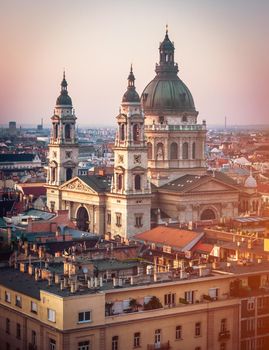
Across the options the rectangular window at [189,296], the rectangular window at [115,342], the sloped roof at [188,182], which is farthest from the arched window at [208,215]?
the rectangular window at [115,342]

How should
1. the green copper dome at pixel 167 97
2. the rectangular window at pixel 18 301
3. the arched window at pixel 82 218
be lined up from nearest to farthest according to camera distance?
the rectangular window at pixel 18 301, the arched window at pixel 82 218, the green copper dome at pixel 167 97

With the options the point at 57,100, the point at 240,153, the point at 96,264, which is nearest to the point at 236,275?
the point at 96,264

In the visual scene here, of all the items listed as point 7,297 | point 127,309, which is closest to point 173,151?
point 7,297

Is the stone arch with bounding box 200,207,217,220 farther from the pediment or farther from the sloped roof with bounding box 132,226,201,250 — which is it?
the sloped roof with bounding box 132,226,201,250

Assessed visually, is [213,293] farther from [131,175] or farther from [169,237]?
[131,175]

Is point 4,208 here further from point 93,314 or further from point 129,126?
point 93,314

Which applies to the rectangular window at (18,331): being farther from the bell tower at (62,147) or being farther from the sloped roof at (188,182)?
the bell tower at (62,147)

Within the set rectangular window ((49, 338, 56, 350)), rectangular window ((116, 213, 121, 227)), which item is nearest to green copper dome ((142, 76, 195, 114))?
rectangular window ((116, 213, 121, 227))
